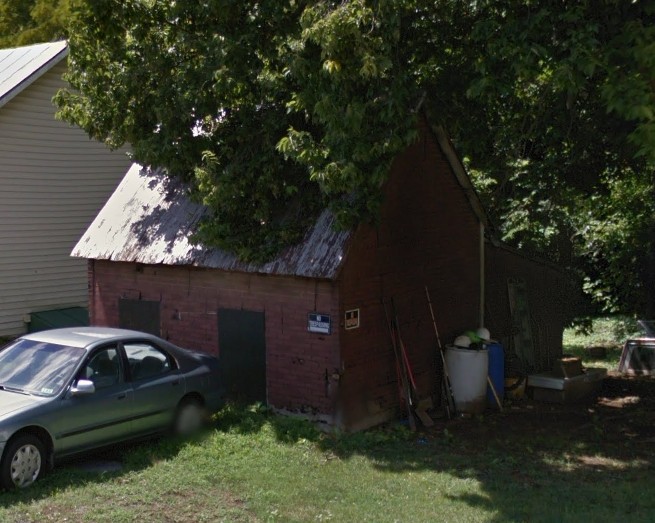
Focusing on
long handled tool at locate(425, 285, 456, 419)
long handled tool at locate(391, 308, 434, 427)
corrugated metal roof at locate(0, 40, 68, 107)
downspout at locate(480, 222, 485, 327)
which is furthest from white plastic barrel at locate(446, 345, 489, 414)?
corrugated metal roof at locate(0, 40, 68, 107)

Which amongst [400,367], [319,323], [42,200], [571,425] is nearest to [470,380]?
[400,367]

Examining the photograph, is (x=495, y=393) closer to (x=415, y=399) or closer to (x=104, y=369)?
(x=415, y=399)

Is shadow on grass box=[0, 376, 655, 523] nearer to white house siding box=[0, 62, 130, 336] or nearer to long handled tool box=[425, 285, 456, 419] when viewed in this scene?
long handled tool box=[425, 285, 456, 419]

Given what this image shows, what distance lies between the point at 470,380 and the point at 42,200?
9.91 metres

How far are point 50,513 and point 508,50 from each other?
22.5ft

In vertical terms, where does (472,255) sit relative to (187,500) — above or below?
above

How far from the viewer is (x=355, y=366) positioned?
37.5 ft

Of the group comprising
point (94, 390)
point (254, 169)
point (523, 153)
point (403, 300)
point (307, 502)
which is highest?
point (523, 153)

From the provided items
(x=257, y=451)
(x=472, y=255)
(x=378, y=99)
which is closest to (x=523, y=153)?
(x=472, y=255)

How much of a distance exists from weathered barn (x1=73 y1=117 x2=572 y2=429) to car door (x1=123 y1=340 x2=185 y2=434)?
182 centimetres

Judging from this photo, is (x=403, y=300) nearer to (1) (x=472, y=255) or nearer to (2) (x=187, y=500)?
(1) (x=472, y=255)

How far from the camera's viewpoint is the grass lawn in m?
8.11

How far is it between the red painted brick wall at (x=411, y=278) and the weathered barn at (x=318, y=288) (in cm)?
2

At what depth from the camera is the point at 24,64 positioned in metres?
17.8
